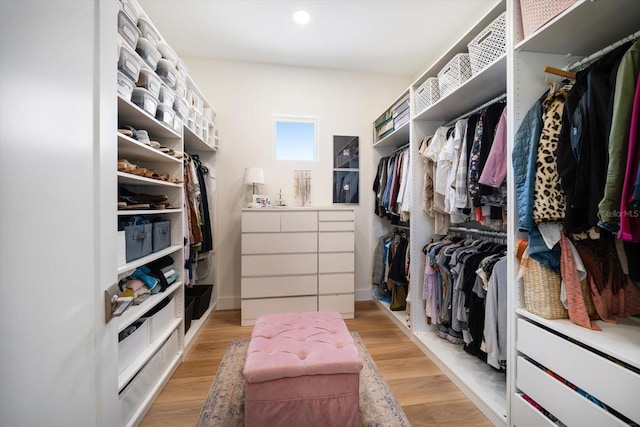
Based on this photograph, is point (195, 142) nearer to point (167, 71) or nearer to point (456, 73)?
point (167, 71)

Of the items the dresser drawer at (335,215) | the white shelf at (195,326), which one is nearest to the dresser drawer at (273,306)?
the white shelf at (195,326)

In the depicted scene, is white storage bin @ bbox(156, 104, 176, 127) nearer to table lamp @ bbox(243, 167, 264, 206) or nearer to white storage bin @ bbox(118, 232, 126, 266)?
white storage bin @ bbox(118, 232, 126, 266)

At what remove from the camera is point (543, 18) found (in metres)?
1.08

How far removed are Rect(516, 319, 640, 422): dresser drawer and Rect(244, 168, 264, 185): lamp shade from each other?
236 cm

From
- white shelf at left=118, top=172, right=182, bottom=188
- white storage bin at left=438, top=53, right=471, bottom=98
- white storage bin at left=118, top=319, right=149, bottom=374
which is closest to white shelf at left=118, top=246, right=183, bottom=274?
white shelf at left=118, top=172, right=182, bottom=188

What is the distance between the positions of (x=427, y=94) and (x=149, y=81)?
190 centimetres

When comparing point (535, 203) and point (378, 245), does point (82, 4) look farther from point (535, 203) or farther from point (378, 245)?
point (378, 245)

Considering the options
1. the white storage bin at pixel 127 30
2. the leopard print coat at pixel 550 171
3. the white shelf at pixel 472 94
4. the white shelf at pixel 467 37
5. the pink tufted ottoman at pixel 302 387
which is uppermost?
the white shelf at pixel 467 37

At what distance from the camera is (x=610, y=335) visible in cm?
97

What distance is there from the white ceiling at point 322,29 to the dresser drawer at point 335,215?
1697mm

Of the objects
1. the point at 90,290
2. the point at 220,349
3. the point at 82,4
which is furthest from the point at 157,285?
the point at 82,4

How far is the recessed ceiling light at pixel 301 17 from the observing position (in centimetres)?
216

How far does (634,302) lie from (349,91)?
2.93 m

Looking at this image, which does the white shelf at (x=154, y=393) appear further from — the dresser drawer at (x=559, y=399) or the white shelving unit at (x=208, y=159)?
the dresser drawer at (x=559, y=399)
